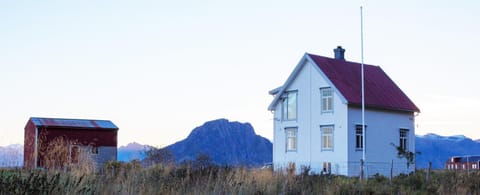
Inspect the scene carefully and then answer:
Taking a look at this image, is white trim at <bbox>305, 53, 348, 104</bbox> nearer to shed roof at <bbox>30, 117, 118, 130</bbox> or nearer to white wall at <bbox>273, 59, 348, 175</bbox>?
white wall at <bbox>273, 59, 348, 175</bbox>

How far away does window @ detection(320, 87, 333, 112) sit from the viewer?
3303cm

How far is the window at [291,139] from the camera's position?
34.6 m

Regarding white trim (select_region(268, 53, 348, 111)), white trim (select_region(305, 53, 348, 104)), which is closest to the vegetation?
white trim (select_region(305, 53, 348, 104))

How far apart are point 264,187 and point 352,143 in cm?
1987

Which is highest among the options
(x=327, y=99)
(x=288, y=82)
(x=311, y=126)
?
(x=288, y=82)

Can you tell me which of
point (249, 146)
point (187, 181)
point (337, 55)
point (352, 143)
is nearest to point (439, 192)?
point (187, 181)

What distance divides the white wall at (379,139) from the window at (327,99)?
1.26m

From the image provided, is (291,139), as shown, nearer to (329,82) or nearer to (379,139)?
(329,82)

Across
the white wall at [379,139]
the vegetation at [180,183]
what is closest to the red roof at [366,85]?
the white wall at [379,139]

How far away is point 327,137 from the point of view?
108ft

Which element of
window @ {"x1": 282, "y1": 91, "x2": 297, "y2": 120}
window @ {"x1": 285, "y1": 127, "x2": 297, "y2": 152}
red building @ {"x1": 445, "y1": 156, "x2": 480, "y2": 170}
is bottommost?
red building @ {"x1": 445, "y1": 156, "x2": 480, "y2": 170}

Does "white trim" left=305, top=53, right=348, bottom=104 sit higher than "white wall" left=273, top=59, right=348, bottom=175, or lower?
higher

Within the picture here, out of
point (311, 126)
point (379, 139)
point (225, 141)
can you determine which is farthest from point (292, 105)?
point (225, 141)

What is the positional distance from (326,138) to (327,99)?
200 cm
